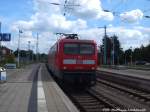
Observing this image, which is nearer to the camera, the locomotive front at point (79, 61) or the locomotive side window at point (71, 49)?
the locomotive front at point (79, 61)

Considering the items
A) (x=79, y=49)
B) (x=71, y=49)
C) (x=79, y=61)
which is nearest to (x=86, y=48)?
(x=79, y=49)

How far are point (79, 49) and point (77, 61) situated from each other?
0.88m

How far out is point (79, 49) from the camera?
27109 mm

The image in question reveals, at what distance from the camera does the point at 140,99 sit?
20.6 metres

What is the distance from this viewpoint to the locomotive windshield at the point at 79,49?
2702cm

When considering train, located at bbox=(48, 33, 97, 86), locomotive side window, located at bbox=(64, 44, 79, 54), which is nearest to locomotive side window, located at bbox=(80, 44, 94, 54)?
train, located at bbox=(48, 33, 97, 86)

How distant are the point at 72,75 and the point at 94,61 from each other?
5.40 feet

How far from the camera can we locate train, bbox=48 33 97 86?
26.3 m

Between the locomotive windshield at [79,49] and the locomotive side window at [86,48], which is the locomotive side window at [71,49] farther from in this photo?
the locomotive side window at [86,48]

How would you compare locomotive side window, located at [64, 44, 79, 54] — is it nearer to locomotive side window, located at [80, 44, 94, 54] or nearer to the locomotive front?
the locomotive front

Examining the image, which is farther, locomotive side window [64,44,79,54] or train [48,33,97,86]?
locomotive side window [64,44,79,54]

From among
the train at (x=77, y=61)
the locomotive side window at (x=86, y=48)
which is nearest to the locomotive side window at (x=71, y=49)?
the train at (x=77, y=61)

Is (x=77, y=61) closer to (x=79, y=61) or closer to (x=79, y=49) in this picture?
(x=79, y=61)

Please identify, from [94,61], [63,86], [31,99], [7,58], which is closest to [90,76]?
[94,61]
